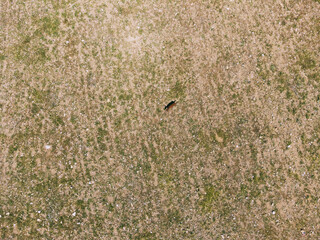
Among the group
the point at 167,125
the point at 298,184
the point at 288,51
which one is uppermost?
the point at 288,51

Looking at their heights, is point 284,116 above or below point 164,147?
above

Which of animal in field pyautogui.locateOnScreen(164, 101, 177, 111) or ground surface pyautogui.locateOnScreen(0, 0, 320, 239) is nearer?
ground surface pyautogui.locateOnScreen(0, 0, 320, 239)

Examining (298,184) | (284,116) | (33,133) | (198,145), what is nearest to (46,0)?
(33,133)

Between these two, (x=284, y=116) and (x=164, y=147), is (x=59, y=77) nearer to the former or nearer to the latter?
(x=164, y=147)

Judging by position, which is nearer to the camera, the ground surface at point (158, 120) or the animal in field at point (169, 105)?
the ground surface at point (158, 120)

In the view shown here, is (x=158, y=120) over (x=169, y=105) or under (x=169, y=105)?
under

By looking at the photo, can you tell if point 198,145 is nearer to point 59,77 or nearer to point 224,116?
point 224,116

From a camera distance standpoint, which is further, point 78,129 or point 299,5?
point 299,5
